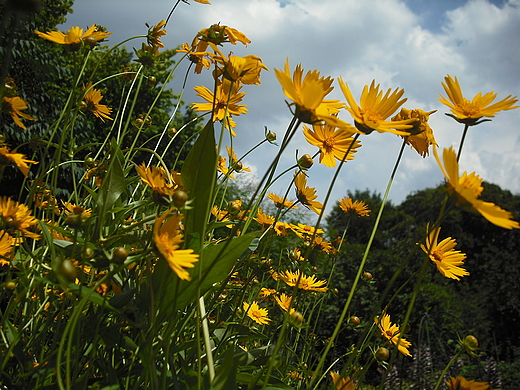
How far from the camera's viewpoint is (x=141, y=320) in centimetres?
48

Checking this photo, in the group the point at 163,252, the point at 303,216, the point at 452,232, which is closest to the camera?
the point at 163,252

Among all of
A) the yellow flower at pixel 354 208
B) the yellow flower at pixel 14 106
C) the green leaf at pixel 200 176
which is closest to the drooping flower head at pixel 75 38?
the yellow flower at pixel 14 106

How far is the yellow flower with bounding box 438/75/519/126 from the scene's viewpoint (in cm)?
51

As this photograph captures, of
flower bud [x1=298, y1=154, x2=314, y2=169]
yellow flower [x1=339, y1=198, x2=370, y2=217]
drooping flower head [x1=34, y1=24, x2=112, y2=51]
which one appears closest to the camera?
drooping flower head [x1=34, y1=24, x2=112, y2=51]

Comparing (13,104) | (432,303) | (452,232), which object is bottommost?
(432,303)

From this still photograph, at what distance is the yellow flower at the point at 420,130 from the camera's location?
58 cm

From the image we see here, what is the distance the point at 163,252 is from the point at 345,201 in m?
1.05

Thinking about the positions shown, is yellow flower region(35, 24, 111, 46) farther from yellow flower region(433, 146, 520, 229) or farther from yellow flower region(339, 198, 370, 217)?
yellow flower region(339, 198, 370, 217)

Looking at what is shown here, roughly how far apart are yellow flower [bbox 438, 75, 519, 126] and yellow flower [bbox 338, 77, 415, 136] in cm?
6

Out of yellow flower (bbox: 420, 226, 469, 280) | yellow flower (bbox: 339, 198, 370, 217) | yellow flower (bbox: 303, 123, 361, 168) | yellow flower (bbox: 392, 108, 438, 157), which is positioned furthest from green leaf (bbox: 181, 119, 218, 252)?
yellow flower (bbox: 339, 198, 370, 217)

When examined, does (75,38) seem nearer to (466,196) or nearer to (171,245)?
(171,245)

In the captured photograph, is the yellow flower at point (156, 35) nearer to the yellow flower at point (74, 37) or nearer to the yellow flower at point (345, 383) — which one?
the yellow flower at point (74, 37)

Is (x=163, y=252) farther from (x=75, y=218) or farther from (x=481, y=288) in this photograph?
(x=481, y=288)

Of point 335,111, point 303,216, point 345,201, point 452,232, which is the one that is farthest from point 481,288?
point 335,111
